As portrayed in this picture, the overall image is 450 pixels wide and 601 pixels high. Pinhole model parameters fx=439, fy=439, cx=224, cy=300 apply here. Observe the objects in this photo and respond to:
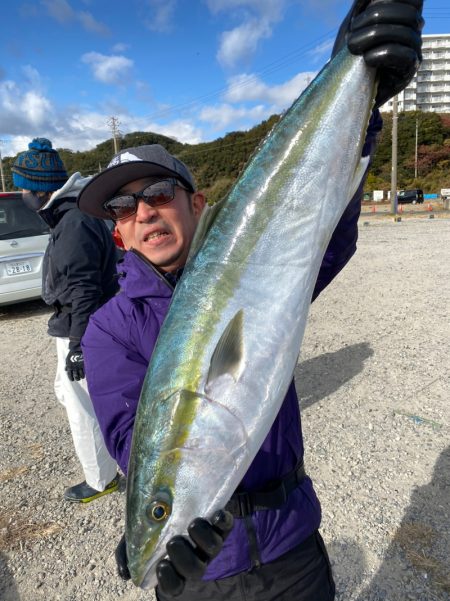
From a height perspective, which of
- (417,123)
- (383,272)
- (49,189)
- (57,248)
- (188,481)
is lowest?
(383,272)

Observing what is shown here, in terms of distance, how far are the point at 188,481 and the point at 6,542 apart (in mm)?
2417

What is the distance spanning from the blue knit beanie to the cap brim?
7.00ft

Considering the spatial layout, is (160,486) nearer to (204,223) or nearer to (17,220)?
(204,223)

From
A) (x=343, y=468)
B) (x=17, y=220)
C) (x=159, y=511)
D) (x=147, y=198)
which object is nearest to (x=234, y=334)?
(x=159, y=511)

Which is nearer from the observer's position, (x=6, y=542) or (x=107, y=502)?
A: (x=6, y=542)

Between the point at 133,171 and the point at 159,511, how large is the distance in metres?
1.29

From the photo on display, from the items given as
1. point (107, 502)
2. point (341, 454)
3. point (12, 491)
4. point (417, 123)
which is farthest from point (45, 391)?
point (417, 123)

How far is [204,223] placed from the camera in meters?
1.60

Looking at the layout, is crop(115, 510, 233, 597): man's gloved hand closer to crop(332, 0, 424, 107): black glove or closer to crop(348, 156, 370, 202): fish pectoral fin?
crop(348, 156, 370, 202): fish pectoral fin

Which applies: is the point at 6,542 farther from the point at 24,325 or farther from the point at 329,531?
the point at 24,325

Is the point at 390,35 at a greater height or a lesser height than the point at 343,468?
greater

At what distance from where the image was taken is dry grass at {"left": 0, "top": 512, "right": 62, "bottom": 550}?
300 centimetres

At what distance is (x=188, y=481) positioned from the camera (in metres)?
1.35

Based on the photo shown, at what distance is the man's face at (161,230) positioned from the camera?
1799 millimetres
